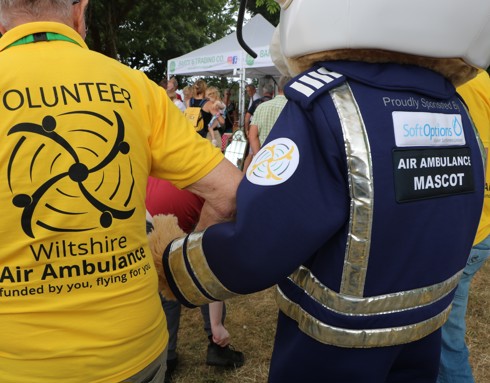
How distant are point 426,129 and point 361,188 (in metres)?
0.24

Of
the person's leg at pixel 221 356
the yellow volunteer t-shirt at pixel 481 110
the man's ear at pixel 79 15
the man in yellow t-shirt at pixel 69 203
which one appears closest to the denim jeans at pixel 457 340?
the yellow volunteer t-shirt at pixel 481 110

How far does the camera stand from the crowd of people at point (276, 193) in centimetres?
105

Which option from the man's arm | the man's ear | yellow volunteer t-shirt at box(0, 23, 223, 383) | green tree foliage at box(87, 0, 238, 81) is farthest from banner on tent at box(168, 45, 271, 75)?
yellow volunteer t-shirt at box(0, 23, 223, 383)

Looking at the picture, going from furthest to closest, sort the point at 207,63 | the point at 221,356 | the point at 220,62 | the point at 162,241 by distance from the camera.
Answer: the point at 207,63 < the point at 220,62 < the point at 221,356 < the point at 162,241

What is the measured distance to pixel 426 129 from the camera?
1.13 m

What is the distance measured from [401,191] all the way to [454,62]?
390mm

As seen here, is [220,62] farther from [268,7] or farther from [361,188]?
[361,188]

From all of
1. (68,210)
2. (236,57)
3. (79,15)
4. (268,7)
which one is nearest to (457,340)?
(68,210)

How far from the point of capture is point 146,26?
17.9 m

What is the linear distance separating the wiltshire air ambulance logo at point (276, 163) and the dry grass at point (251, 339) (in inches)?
74.6

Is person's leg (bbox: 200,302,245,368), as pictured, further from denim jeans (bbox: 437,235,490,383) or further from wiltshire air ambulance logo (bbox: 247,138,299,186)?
wiltshire air ambulance logo (bbox: 247,138,299,186)

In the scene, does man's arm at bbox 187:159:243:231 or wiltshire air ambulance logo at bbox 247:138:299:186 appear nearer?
wiltshire air ambulance logo at bbox 247:138:299:186

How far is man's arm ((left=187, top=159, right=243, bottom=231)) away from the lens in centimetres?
127

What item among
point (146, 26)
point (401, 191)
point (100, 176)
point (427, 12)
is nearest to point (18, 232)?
point (100, 176)
